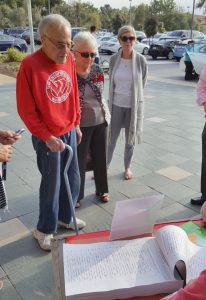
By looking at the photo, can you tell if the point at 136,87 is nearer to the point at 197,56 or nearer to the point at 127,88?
the point at 127,88

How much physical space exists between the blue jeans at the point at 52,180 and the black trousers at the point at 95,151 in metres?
0.39

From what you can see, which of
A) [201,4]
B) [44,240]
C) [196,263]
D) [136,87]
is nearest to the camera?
[196,263]

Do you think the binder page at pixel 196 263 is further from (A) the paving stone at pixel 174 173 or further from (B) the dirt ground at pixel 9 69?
(B) the dirt ground at pixel 9 69

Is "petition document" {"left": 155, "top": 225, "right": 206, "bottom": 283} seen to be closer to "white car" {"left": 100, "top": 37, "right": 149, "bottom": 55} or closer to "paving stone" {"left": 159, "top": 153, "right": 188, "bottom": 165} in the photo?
"paving stone" {"left": 159, "top": 153, "right": 188, "bottom": 165}

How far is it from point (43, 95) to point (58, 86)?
136 millimetres

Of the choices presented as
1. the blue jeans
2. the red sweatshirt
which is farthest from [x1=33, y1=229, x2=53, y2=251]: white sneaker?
the red sweatshirt

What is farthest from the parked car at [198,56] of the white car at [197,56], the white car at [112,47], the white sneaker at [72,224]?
the white car at [112,47]

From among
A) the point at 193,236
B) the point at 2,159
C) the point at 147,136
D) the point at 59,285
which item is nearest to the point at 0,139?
the point at 2,159

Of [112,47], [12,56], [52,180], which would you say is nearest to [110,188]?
[52,180]

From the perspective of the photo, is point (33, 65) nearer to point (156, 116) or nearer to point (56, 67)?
point (56, 67)

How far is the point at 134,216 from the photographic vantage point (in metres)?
1.48

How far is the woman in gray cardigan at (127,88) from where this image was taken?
355cm

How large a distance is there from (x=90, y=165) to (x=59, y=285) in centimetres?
206

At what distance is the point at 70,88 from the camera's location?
2.38 m
